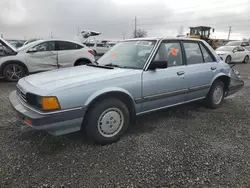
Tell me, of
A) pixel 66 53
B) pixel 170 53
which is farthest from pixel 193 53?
pixel 66 53

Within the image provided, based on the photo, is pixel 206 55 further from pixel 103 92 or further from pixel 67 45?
pixel 67 45

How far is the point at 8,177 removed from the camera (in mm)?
2301

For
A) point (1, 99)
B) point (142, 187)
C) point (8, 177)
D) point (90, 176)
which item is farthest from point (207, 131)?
point (1, 99)

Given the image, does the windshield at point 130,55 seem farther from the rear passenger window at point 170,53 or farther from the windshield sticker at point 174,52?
the windshield sticker at point 174,52

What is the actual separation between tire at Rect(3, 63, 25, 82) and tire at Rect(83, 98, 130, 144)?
542 cm

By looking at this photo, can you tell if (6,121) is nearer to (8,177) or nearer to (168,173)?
(8,177)

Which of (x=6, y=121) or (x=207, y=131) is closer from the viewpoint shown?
(x=207, y=131)

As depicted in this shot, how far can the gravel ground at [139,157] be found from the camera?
7.54 ft

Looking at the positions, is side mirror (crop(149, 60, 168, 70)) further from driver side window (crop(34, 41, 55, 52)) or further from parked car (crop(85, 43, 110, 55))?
parked car (crop(85, 43, 110, 55))

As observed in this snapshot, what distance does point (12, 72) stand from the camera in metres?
7.12

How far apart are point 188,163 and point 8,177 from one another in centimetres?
205

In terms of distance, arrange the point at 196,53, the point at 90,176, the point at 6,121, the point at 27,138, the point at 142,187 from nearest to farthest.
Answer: the point at 142,187
the point at 90,176
the point at 27,138
the point at 6,121
the point at 196,53

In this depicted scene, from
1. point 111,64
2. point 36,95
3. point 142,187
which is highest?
point 111,64

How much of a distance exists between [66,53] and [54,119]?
19.1ft
